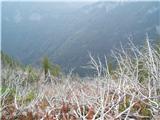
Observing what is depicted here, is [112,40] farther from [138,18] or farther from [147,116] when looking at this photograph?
[147,116]

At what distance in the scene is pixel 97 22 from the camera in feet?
641

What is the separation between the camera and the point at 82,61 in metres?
159

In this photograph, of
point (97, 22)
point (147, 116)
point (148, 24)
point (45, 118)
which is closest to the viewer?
point (147, 116)

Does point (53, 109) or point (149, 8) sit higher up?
point (149, 8)

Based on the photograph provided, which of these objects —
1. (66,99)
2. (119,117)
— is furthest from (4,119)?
(119,117)

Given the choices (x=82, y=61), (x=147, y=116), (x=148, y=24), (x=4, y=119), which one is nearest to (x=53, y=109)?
(x=4, y=119)

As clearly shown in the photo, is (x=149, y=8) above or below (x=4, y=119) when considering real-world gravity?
above

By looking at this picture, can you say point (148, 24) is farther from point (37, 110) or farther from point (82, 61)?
point (37, 110)

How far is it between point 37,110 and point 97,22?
627 ft

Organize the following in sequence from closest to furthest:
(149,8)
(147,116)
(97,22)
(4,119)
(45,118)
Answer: (147,116)
(45,118)
(4,119)
(149,8)
(97,22)

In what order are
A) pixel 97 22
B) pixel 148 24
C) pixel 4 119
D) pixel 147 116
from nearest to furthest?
pixel 147 116 → pixel 4 119 → pixel 148 24 → pixel 97 22

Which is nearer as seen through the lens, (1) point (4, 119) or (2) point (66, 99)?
(1) point (4, 119)

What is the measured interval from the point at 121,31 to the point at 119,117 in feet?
561

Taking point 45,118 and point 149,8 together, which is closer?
point 45,118
